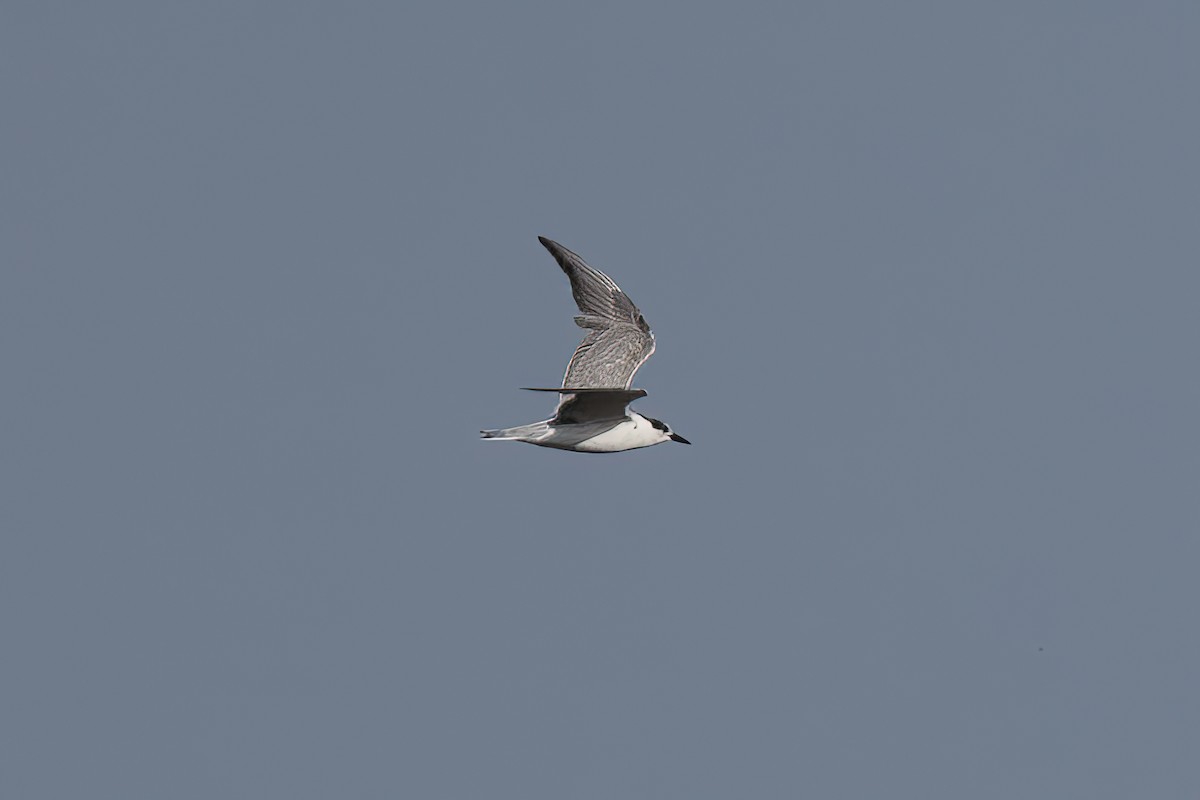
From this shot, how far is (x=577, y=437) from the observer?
22453mm

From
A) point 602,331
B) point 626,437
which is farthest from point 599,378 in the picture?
point 626,437

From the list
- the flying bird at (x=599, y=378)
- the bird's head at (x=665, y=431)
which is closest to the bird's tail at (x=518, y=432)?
the flying bird at (x=599, y=378)

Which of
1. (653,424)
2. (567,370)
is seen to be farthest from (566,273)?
(653,424)

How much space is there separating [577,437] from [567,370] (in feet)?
8.53

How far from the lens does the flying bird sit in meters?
22.0

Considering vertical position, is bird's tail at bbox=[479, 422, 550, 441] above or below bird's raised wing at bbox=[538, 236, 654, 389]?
below

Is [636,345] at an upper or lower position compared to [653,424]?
upper

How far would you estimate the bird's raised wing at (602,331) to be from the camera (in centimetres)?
2436

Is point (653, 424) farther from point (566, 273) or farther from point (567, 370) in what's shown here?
point (566, 273)

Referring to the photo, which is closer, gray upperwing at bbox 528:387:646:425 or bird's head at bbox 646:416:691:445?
gray upperwing at bbox 528:387:646:425

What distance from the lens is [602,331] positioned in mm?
25234

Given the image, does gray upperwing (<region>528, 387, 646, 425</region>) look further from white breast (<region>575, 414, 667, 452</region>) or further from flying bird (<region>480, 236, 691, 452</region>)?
white breast (<region>575, 414, 667, 452</region>)

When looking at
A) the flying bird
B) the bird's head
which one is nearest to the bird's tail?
the flying bird

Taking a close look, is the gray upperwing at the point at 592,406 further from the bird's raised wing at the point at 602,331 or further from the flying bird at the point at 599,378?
the bird's raised wing at the point at 602,331
